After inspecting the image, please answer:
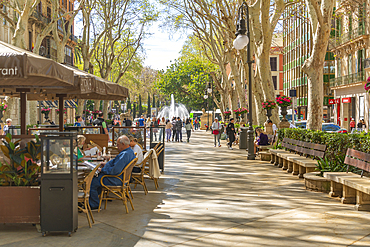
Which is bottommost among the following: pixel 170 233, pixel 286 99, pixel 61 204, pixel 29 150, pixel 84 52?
pixel 170 233

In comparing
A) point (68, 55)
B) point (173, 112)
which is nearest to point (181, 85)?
point (173, 112)

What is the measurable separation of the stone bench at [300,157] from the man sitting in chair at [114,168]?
5.22 metres

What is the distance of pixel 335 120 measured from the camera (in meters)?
50.8

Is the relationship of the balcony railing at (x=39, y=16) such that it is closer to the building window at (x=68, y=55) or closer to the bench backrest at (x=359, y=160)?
the building window at (x=68, y=55)

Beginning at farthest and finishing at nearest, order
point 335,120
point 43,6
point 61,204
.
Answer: point 335,120, point 43,6, point 61,204

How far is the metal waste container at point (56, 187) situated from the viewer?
237 inches

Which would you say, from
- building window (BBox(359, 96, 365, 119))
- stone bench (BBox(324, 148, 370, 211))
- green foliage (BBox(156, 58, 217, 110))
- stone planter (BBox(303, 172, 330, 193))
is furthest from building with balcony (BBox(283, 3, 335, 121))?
stone bench (BBox(324, 148, 370, 211))

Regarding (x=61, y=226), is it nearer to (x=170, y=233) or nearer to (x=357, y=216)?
(x=170, y=233)

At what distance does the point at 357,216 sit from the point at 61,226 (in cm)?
488

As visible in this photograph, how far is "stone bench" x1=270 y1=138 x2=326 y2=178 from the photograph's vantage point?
10977 mm

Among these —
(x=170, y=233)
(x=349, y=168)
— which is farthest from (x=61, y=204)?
(x=349, y=168)

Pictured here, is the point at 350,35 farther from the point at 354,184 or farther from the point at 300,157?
the point at 354,184

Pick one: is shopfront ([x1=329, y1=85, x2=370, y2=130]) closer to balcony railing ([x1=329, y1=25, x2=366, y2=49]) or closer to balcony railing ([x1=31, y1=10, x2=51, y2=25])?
balcony railing ([x1=329, y1=25, x2=366, y2=49])

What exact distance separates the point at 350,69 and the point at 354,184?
41541mm
